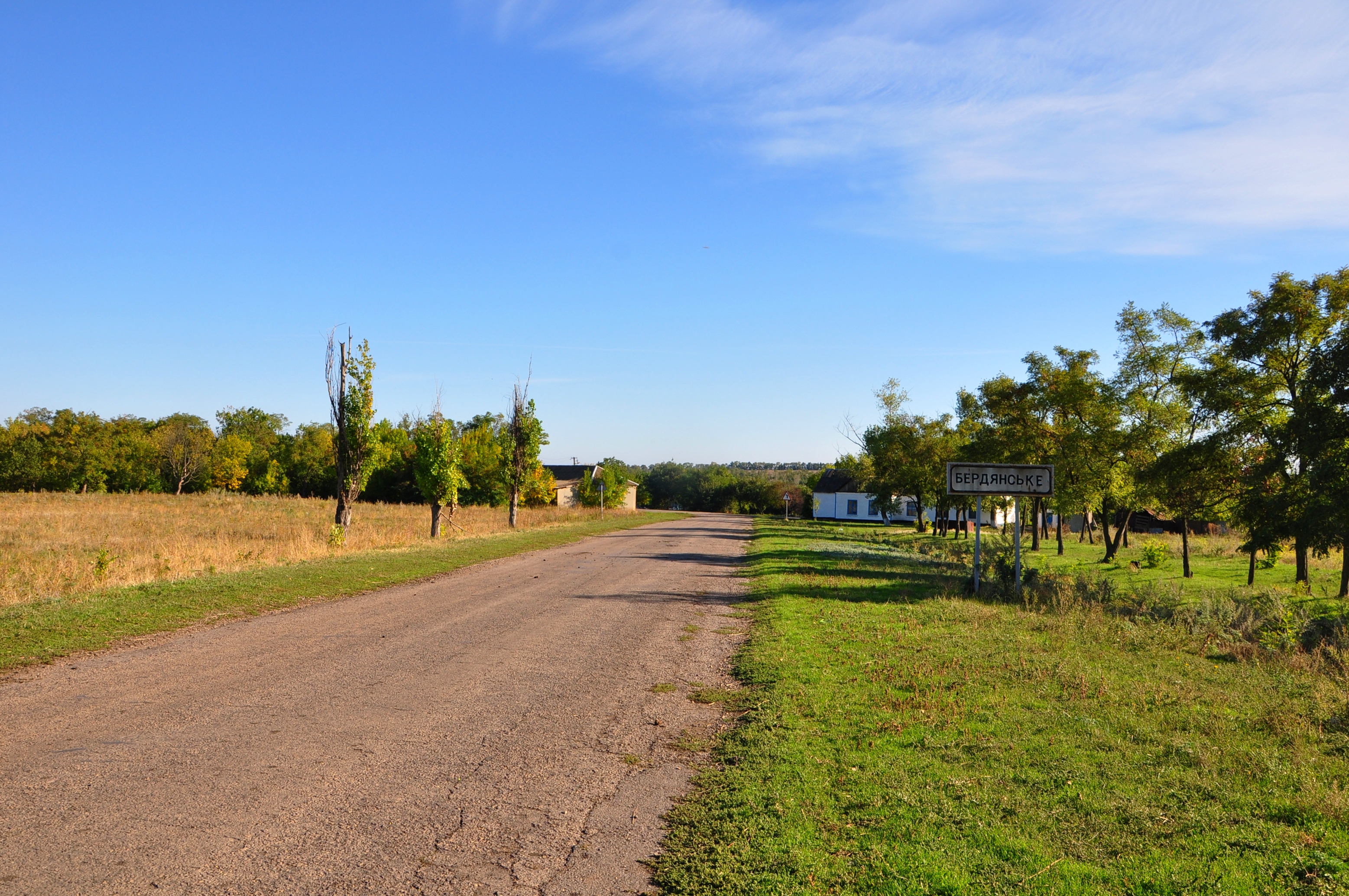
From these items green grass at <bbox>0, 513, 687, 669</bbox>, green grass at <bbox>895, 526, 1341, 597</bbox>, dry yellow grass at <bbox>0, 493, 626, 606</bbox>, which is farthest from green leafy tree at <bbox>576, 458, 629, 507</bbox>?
green grass at <bbox>0, 513, 687, 669</bbox>

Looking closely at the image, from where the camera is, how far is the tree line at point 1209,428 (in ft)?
61.2

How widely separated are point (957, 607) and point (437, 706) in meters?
10.0

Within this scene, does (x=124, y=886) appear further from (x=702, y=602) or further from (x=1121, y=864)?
(x=702, y=602)

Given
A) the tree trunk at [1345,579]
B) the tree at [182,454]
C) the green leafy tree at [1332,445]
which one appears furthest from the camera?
the tree at [182,454]

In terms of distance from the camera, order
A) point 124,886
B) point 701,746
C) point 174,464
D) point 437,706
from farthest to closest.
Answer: point 174,464, point 437,706, point 701,746, point 124,886

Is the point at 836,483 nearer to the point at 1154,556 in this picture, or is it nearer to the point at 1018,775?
the point at 1154,556

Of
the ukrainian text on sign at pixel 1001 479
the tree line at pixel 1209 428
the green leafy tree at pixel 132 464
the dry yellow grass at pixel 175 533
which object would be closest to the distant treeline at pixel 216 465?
the green leafy tree at pixel 132 464

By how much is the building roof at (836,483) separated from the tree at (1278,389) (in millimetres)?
58094

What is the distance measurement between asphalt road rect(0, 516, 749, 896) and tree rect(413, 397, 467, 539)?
20.1 m

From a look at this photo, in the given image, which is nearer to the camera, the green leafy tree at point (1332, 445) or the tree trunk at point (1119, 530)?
the green leafy tree at point (1332, 445)

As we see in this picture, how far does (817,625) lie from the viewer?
12422 mm

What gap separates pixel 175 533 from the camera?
98.2 feet

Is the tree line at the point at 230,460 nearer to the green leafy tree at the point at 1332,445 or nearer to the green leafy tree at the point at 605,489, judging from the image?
the green leafy tree at the point at 605,489

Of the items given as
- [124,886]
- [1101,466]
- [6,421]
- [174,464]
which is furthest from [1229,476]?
[6,421]
